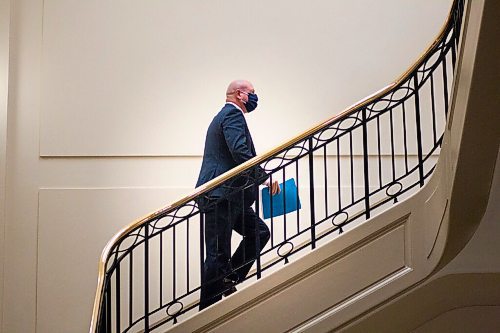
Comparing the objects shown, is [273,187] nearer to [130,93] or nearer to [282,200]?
[282,200]

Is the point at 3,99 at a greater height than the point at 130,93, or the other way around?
the point at 130,93

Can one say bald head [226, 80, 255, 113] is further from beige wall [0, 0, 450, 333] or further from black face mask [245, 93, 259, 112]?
beige wall [0, 0, 450, 333]

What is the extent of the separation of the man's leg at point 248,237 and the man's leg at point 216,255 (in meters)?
0.10

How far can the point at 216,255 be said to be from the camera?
474 centimetres

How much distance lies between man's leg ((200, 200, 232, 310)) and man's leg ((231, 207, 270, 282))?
97 millimetres

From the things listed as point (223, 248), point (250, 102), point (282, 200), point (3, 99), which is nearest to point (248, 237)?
point (223, 248)

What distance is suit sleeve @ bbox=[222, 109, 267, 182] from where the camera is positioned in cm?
489

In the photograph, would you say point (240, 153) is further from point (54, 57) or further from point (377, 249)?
point (54, 57)

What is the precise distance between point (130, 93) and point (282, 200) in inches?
98.2

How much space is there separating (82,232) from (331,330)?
311 centimetres

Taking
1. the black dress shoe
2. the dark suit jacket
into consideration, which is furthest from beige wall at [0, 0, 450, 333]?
the black dress shoe

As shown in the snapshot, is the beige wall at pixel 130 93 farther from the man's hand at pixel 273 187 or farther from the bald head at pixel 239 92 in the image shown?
the man's hand at pixel 273 187

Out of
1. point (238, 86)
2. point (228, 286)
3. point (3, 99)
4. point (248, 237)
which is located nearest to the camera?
point (228, 286)

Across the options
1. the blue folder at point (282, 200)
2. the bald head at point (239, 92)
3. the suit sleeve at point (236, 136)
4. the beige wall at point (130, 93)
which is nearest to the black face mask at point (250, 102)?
the bald head at point (239, 92)
